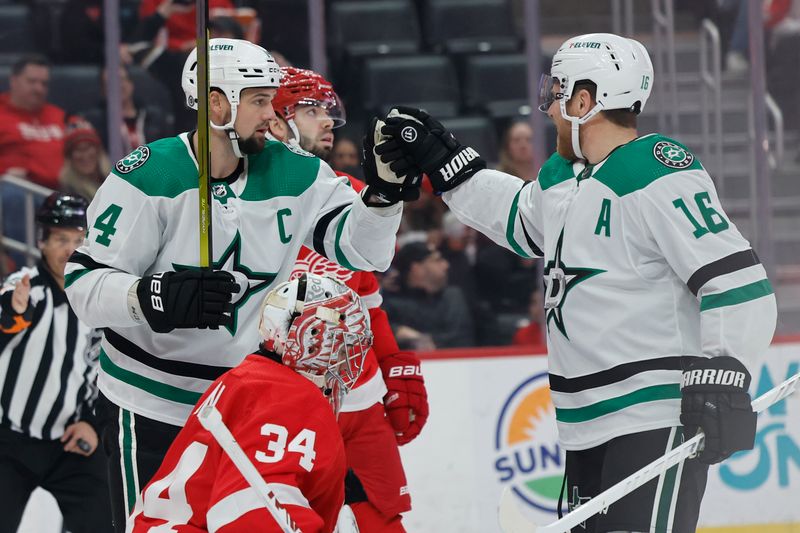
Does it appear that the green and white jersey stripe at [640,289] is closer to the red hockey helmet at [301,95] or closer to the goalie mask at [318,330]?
the goalie mask at [318,330]

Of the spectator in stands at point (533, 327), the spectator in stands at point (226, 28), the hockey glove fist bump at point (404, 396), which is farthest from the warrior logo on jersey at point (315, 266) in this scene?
the spectator in stands at point (226, 28)

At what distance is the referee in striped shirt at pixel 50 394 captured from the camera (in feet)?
11.6

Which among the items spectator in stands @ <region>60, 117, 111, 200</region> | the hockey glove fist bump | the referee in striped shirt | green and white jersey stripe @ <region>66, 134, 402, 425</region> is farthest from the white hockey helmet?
spectator in stands @ <region>60, 117, 111, 200</region>

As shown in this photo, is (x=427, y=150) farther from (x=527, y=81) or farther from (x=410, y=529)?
(x=527, y=81)

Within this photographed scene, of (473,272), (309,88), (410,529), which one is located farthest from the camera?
(473,272)

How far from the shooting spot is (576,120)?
2.49m

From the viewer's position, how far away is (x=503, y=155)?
489cm

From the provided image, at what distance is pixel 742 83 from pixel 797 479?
1.52 meters

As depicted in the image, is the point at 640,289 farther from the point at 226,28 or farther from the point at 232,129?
the point at 226,28

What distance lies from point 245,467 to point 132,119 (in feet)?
9.74

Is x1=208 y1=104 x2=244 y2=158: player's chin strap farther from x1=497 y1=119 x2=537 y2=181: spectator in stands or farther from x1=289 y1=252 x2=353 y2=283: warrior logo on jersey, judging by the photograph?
x1=497 y1=119 x2=537 y2=181: spectator in stands

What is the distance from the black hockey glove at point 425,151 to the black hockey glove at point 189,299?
1.48 feet

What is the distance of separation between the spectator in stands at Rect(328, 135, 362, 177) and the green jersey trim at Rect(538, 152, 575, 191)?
2.18 meters

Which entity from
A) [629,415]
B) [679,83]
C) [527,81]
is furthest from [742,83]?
[629,415]
